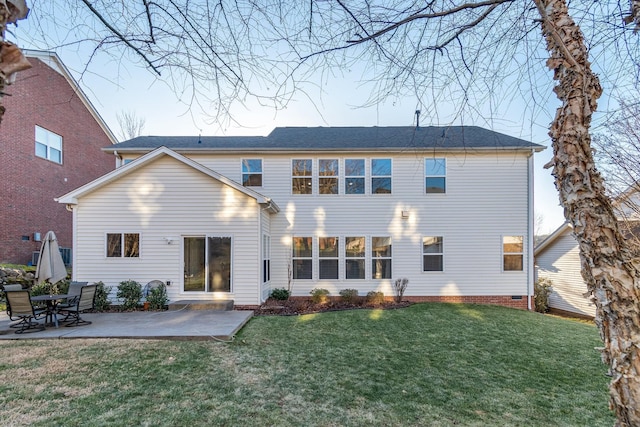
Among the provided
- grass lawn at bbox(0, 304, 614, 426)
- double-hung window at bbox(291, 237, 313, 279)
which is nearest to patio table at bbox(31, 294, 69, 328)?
grass lawn at bbox(0, 304, 614, 426)

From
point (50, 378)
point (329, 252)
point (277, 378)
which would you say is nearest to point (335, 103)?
point (277, 378)

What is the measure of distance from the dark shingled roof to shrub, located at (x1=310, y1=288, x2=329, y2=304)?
197 inches

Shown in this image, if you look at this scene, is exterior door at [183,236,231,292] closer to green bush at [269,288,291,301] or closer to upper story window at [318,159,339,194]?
green bush at [269,288,291,301]

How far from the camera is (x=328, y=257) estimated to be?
11734 mm

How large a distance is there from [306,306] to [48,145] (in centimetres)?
1394

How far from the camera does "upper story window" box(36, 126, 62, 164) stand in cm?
1414

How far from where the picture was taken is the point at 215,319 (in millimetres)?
7973

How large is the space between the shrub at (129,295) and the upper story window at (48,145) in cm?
927

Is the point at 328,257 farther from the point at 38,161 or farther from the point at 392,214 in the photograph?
the point at 38,161

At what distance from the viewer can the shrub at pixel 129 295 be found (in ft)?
30.7

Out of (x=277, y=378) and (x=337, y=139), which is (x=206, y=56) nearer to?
(x=277, y=378)

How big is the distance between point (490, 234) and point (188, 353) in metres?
10.5

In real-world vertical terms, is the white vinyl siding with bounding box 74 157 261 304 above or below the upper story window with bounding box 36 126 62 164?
below

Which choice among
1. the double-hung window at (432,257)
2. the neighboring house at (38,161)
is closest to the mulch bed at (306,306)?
the double-hung window at (432,257)
